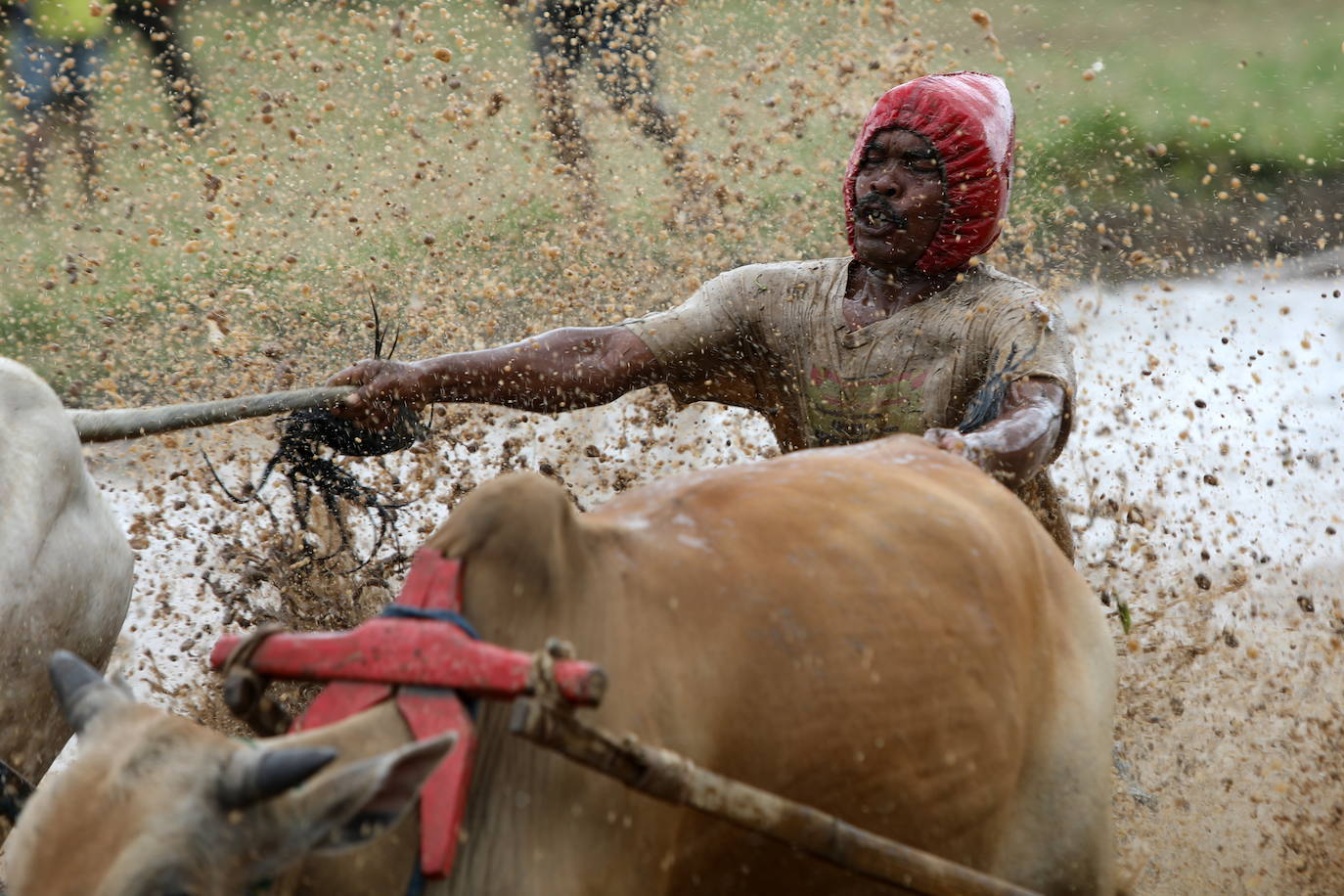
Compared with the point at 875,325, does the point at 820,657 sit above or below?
above

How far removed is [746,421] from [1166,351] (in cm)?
271

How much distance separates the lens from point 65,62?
693cm

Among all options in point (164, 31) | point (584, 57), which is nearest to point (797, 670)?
point (584, 57)

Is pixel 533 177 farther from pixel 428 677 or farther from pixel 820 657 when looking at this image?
pixel 428 677

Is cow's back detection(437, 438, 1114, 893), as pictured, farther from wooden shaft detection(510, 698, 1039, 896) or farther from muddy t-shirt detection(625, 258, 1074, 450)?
muddy t-shirt detection(625, 258, 1074, 450)

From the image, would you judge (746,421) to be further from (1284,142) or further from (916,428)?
(1284,142)

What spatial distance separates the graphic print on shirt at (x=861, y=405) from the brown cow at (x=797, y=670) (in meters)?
0.60

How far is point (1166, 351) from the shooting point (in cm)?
714

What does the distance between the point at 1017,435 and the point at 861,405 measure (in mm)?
596

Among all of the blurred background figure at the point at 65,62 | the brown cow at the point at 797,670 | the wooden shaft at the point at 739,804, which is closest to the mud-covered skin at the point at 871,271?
the brown cow at the point at 797,670

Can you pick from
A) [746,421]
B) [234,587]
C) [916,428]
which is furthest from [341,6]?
[916,428]

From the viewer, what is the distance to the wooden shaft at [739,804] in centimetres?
174

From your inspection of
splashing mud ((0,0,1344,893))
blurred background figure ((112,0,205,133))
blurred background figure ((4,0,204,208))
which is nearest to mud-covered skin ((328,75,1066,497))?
splashing mud ((0,0,1344,893))

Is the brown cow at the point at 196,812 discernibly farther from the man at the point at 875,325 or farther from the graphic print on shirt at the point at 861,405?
the graphic print on shirt at the point at 861,405
